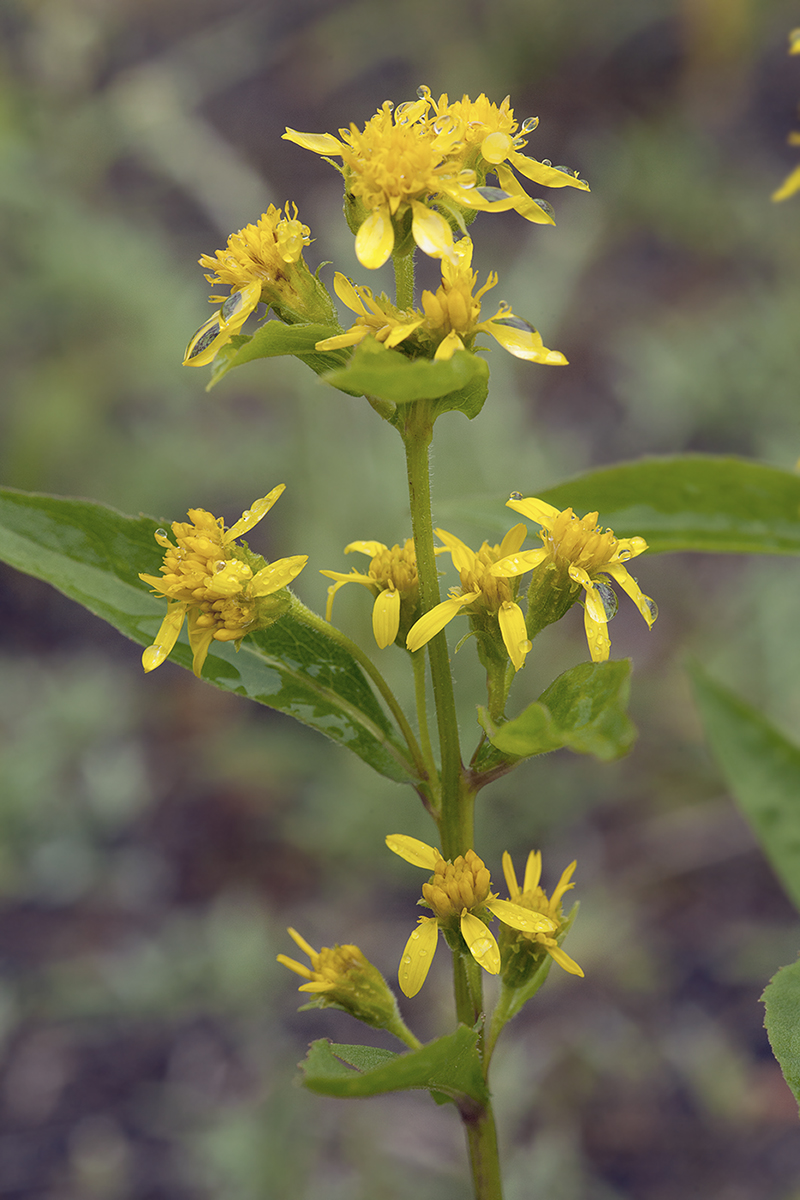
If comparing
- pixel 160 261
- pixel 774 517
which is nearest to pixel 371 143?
pixel 774 517

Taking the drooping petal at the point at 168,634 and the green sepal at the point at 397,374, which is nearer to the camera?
the green sepal at the point at 397,374

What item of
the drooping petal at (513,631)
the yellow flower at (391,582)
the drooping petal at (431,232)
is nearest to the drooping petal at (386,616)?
the yellow flower at (391,582)

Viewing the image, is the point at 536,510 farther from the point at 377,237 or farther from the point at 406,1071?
the point at 406,1071

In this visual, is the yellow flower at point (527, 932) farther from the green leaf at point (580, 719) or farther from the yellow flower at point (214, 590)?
the yellow flower at point (214, 590)

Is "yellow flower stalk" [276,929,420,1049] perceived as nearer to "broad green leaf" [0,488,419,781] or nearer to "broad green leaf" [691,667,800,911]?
"broad green leaf" [0,488,419,781]

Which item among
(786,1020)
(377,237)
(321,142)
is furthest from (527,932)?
(321,142)

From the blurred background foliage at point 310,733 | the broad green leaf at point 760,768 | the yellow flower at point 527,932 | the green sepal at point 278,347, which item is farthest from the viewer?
the blurred background foliage at point 310,733

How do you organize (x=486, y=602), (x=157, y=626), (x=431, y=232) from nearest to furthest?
(x=431, y=232), (x=486, y=602), (x=157, y=626)

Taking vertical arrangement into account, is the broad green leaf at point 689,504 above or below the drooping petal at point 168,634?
above
